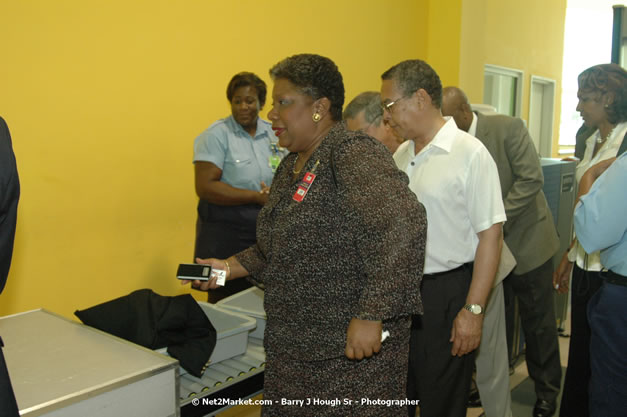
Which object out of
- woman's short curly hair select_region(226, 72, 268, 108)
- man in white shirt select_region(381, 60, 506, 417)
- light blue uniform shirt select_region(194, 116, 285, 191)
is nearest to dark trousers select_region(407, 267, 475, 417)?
man in white shirt select_region(381, 60, 506, 417)

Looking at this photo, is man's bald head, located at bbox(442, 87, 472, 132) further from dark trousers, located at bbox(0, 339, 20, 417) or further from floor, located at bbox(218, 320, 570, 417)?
dark trousers, located at bbox(0, 339, 20, 417)

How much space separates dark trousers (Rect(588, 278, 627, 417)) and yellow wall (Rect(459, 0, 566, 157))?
393 cm

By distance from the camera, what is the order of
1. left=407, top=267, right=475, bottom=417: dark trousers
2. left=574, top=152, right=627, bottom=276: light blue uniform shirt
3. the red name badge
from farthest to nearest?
left=407, top=267, right=475, bottom=417: dark trousers < left=574, top=152, right=627, bottom=276: light blue uniform shirt < the red name badge

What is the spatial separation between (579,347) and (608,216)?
3.13 ft

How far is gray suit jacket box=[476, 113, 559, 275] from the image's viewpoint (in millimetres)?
2695

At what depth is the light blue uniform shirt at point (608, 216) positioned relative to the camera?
1641mm

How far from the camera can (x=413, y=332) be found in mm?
1895

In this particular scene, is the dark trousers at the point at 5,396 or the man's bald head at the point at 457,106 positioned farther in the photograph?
the man's bald head at the point at 457,106

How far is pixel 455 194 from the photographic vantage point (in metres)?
1.80

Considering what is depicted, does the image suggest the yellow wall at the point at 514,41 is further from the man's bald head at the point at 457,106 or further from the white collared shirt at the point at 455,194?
the white collared shirt at the point at 455,194

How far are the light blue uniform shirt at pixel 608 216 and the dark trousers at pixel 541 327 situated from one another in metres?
1.12

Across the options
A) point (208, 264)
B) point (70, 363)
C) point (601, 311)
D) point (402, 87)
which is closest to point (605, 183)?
point (601, 311)

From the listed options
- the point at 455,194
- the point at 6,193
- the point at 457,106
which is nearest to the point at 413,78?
the point at 455,194

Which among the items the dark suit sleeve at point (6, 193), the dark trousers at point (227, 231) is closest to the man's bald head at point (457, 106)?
the dark trousers at point (227, 231)
